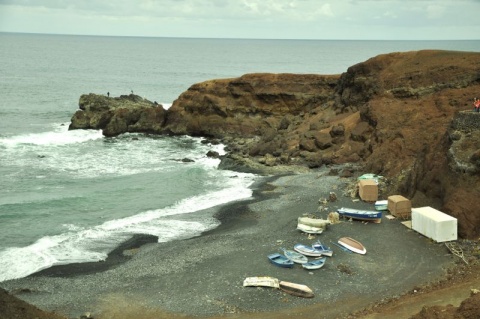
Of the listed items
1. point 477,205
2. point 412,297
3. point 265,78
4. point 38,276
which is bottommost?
point 38,276

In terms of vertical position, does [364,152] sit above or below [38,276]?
above

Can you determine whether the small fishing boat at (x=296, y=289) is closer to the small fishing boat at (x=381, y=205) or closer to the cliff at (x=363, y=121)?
the cliff at (x=363, y=121)

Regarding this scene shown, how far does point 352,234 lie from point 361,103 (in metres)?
26.9

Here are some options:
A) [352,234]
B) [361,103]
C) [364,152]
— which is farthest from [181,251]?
[361,103]

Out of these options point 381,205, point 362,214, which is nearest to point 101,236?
point 362,214

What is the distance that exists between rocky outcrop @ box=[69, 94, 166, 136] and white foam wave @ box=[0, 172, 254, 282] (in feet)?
88.2

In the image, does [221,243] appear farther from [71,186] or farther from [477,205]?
[71,186]

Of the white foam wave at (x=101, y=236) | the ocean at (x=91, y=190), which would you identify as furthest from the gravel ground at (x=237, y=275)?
the ocean at (x=91, y=190)

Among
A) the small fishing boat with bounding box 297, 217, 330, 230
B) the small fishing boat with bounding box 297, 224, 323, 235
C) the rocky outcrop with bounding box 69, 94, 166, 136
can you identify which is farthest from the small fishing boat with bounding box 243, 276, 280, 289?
the rocky outcrop with bounding box 69, 94, 166, 136

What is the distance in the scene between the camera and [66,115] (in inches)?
3063

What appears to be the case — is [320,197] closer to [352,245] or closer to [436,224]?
[352,245]

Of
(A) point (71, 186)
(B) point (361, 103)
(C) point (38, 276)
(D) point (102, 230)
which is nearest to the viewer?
(C) point (38, 276)

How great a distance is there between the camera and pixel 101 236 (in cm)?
3014

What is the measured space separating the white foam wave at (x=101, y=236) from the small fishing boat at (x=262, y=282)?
834 centimetres
